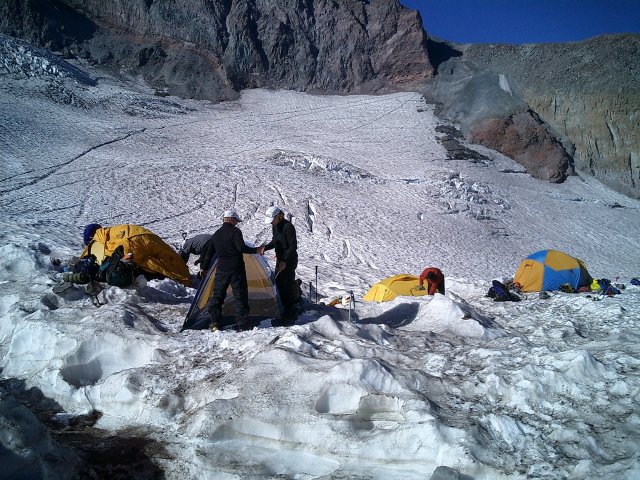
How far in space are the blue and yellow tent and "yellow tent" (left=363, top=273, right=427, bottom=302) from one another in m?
2.62

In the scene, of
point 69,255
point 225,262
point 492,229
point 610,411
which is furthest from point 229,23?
point 610,411

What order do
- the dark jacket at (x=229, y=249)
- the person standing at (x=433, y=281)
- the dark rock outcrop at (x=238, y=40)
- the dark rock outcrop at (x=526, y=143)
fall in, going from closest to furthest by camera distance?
1. the dark jacket at (x=229, y=249)
2. the person standing at (x=433, y=281)
3. the dark rock outcrop at (x=526, y=143)
4. the dark rock outcrop at (x=238, y=40)

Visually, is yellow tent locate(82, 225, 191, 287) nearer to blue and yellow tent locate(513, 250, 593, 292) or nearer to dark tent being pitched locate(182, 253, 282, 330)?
dark tent being pitched locate(182, 253, 282, 330)

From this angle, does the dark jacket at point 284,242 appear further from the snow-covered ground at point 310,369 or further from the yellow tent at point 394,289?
the yellow tent at point 394,289

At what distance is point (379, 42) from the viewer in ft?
128

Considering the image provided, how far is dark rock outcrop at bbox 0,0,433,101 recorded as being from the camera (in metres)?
32.0

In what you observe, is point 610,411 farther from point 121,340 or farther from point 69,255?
point 69,255

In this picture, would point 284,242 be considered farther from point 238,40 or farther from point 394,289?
point 238,40

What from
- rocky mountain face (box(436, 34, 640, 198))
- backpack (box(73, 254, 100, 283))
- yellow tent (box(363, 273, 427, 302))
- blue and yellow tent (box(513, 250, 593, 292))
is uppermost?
rocky mountain face (box(436, 34, 640, 198))

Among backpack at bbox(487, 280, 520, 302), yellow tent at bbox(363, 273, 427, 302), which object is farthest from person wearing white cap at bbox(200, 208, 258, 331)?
backpack at bbox(487, 280, 520, 302)

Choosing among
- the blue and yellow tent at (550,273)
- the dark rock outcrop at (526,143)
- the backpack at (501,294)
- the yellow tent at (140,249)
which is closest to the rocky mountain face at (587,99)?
the dark rock outcrop at (526,143)

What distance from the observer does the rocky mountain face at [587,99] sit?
1135 inches

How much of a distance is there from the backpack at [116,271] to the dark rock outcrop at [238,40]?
85.5 ft

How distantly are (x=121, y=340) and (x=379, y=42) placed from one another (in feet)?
127
